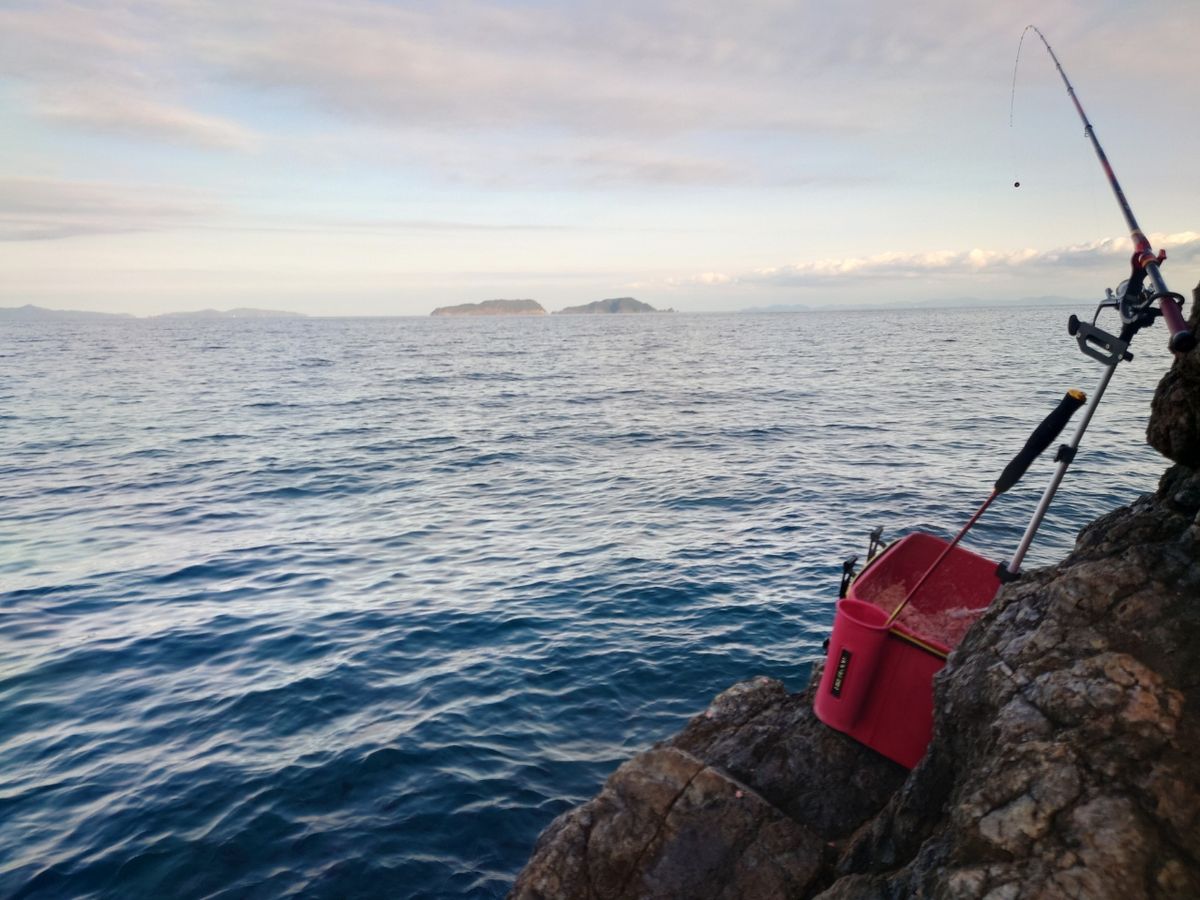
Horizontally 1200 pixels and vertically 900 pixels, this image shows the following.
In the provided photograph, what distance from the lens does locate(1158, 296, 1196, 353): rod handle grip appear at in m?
5.11

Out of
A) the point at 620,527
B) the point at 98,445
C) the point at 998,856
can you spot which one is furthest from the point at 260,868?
the point at 98,445

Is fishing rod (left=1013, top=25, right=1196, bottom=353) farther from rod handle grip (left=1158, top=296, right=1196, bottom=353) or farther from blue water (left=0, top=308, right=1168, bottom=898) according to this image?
blue water (left=0, top=308, right=1168, bottom=898)

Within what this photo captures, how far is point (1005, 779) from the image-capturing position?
14.2 feet

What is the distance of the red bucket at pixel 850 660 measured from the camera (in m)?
6.53

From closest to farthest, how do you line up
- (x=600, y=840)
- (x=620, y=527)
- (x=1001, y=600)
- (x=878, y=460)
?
1. (x=1001, y=600)
2. (x=600, y=840)
3. (x=620, y=527)
4. (x=878, y=460)

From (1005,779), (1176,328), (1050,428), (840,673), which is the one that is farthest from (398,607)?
(1176,328)

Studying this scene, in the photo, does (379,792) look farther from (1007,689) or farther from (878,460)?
(878,460)

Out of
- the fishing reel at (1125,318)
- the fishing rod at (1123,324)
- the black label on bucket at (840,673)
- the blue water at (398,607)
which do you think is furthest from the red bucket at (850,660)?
the blue water at (398,607)

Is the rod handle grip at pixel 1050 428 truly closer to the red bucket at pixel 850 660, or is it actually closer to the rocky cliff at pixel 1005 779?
the rocky cliff at pixel 1005 779

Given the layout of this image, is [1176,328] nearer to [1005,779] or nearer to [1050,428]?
[1050,428]

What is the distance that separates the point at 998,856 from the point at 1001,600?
230cm

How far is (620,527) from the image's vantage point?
19.2 m

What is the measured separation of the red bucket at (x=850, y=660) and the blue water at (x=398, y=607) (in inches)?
142

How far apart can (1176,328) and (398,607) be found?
1280 centimetres
